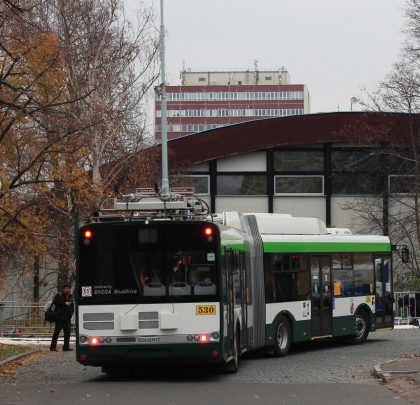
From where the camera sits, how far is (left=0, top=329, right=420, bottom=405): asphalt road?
38.7ft

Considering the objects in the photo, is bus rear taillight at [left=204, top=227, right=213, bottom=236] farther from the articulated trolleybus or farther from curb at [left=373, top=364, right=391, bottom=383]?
curb at [left=373, top=364, right=391, bottom=383]

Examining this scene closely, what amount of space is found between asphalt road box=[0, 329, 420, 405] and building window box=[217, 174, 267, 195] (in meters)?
23.5

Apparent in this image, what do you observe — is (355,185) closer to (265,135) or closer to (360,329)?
(265,135)

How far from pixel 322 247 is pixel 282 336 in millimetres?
2637

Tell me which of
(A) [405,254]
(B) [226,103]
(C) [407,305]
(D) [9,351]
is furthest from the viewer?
A: (B) [226,103]

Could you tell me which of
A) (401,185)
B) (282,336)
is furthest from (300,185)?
(282,336)

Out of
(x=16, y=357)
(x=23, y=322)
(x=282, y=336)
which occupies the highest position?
(x=23, y=322)

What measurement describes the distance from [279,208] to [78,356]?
29.4m

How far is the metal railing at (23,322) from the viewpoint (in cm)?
2828

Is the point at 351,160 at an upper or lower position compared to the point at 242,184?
upper

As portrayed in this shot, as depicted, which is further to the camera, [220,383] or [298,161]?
[298,161]

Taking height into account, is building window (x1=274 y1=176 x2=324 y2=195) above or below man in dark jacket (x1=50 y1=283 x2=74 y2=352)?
above

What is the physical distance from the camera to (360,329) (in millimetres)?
22359

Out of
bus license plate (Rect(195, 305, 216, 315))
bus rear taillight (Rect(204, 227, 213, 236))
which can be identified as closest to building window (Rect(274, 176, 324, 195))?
bus rear taillight (Rect(204, 227, 213, 236))
